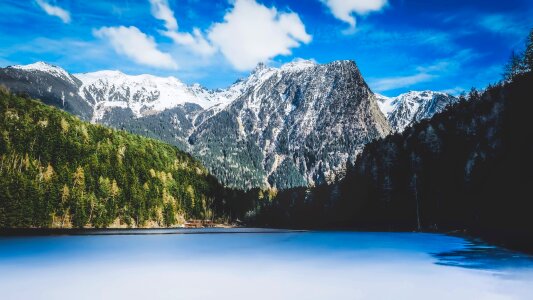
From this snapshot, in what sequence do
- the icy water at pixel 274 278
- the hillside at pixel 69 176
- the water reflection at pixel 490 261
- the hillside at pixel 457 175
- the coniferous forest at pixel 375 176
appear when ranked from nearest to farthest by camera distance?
the icy water at pixel 274 278, the water reflection at pixel 490 261, the hillside at pixel 457 175, the coniferous forest at pixel 375 176, the hillside at pixel 69 176

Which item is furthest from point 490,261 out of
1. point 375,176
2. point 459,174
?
point 375,176

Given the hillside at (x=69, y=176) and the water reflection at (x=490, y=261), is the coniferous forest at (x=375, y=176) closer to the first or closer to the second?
the hillside at (x=69, y=176)

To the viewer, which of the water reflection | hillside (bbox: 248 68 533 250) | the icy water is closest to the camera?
the icy water

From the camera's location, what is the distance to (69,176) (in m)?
147

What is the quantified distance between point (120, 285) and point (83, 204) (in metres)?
129

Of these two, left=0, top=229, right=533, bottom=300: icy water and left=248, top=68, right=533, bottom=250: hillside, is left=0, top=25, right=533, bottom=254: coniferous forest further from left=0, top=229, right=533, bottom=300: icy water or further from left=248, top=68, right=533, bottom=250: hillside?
left=0, top=229, right=533, bottom=300: icy water

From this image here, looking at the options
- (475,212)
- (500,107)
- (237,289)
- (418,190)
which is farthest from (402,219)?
(237,289)

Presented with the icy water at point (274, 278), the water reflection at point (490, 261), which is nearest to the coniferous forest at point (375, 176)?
the water reflection at point (490, 261)

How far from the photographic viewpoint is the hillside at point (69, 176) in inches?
5000

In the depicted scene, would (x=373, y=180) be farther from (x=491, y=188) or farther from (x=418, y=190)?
(x=491, y=188)

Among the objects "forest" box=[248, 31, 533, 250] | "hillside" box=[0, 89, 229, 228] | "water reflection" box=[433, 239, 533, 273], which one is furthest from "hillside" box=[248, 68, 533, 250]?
"hillside" box=[0, 89, 229, 228]

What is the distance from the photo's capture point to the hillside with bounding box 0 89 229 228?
12700 centimetres

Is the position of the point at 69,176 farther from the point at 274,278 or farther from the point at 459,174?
the point at 274,278

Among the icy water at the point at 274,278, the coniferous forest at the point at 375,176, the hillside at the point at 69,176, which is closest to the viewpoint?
the icy water at the point at 274,278
